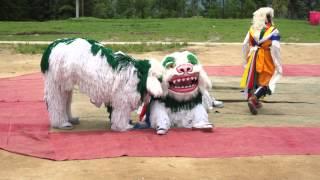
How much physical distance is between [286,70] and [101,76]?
761 centimetres

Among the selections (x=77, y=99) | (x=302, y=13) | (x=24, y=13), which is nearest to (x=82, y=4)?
(x=24, y=13)

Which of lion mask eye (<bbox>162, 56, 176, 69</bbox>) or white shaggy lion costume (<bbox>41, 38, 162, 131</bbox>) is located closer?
white shaggy lion costume (<bbox>41, 38, 162, 131</bbox>)

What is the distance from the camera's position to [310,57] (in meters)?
17.0

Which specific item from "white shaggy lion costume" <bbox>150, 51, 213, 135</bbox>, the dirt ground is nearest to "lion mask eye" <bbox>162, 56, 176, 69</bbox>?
"white shaggy lion costume" <bbox>150, 51, 213, 135</bbox>

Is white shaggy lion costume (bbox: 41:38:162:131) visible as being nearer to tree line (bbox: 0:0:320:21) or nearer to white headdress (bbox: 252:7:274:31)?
white headdress (bbox: 252:7:274:31)

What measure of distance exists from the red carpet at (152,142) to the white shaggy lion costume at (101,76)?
1.27 ft

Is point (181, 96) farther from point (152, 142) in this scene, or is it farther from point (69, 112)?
point (69, 112)

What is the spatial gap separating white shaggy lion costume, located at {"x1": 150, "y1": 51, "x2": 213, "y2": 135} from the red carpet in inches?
7.5

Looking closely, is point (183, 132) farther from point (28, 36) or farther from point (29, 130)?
point (28, 36)

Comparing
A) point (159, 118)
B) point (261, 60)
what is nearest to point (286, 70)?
point (261, 60)

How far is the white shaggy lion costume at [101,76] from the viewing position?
691 centimetres

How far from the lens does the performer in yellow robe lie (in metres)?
8.41

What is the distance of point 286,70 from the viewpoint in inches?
535

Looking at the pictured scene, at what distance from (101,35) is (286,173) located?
1981 cm
